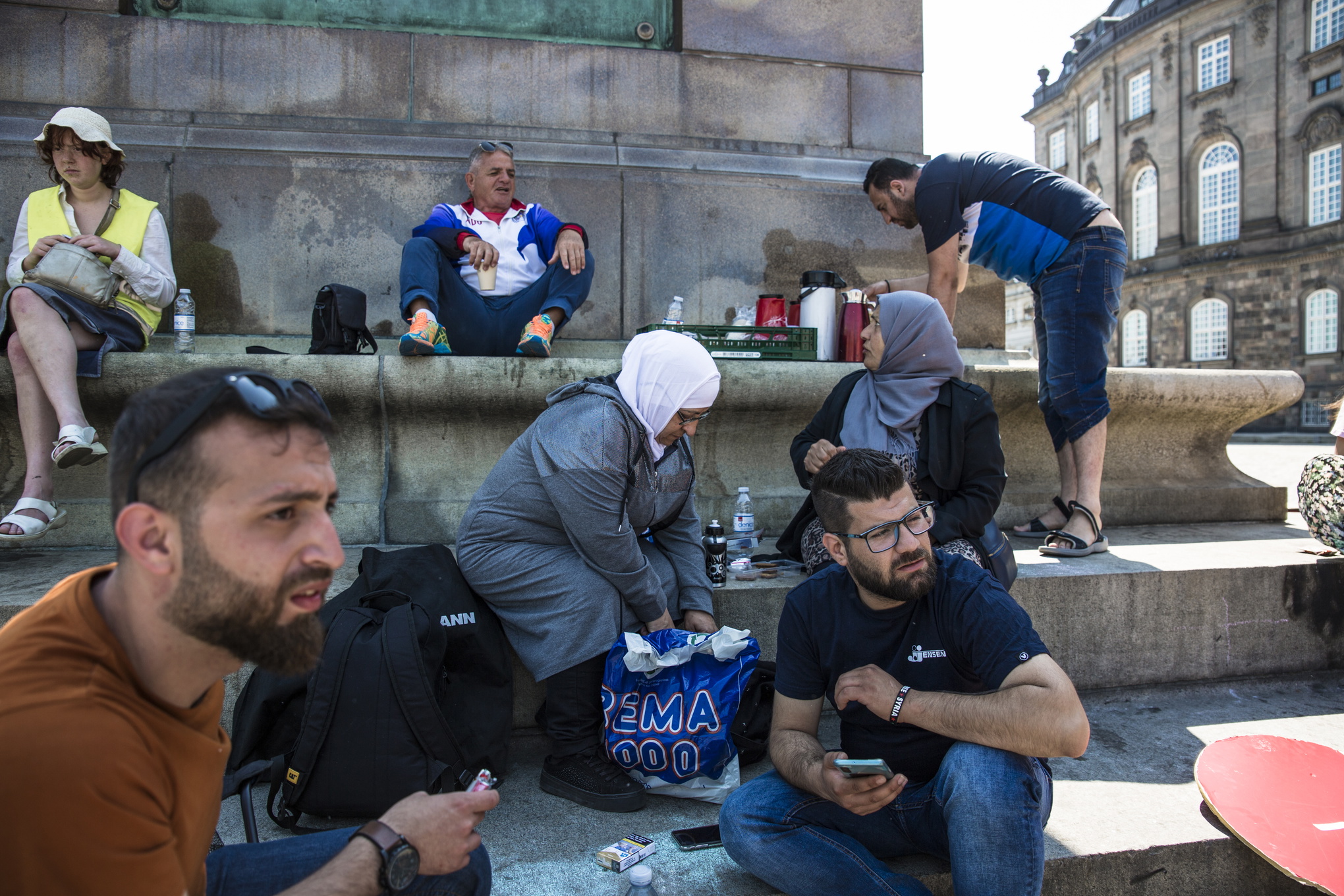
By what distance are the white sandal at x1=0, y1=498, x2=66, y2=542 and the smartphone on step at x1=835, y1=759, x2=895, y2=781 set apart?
327 centimetres

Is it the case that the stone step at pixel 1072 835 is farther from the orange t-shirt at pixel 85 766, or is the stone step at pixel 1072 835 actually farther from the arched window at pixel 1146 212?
the arched window at pixel 1146 212

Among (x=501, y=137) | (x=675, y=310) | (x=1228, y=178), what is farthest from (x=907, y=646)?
(x=1228, y=178)

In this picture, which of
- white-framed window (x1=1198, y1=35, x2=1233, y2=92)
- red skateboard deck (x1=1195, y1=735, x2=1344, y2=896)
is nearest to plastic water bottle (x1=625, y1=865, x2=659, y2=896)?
red skateboard deck (x1=1195, y1=735, x2=1344, y2=896)

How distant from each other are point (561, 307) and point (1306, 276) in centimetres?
3613

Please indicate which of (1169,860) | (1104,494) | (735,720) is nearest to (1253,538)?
(1104,494)

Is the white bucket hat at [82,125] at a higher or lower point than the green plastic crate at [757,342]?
higher

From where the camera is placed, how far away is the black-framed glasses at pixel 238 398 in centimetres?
119

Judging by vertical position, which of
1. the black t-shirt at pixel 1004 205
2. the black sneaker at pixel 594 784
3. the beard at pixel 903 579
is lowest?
the black sneaker at pixel 594 784

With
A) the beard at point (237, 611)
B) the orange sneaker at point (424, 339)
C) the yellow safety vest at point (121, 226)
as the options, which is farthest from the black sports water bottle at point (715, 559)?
the yellow safety vest at point (121, 226)

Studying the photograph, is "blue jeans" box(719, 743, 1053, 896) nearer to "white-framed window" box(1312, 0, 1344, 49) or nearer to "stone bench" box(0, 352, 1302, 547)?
"stone bench" box(0, 352, 1302, 547)

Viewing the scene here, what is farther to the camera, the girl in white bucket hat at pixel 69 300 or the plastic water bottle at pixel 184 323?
the plastic water bottle at pixel 184 323

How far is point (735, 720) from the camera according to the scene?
2830 mm

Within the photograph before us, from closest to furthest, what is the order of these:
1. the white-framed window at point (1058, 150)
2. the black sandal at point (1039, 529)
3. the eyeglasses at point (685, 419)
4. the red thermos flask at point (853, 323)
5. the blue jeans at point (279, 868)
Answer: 1. the blue jeans at point (279, 868)
2. the eyeglasses at point (685, 419)
3. the black sandal at point (1039, 529)
4. the red thermos flask at point (853, 323)
5. the white-framed window at point (1058, 150)

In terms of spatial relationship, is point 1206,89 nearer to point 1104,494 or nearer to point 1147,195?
point 1147,195
